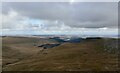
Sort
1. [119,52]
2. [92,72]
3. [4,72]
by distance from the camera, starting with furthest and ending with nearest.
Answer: [119,52], [4,72], [92,72]

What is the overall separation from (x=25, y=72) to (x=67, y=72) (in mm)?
9223

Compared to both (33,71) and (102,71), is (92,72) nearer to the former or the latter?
(102,71)

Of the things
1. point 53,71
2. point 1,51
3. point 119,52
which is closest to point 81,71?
point 53,71

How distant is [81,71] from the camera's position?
147ft

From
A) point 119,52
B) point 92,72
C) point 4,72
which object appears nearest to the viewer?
point 92,72

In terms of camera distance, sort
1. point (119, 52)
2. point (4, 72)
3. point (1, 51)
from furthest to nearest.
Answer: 1. point (1, 51)
2. point (119, 52)
3. point (4, 72)

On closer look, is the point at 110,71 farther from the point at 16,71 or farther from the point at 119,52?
the point at 119,52

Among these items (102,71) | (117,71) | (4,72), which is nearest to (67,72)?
(102,71)

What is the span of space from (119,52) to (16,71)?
41.6 m

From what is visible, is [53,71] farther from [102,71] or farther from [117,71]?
[117,71]

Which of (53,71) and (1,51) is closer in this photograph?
(53,71)

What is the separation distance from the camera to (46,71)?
46812 millimetres

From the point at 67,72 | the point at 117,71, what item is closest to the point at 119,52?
the point at 117,71

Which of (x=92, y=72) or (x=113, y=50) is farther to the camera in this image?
(x=113, y=50)
